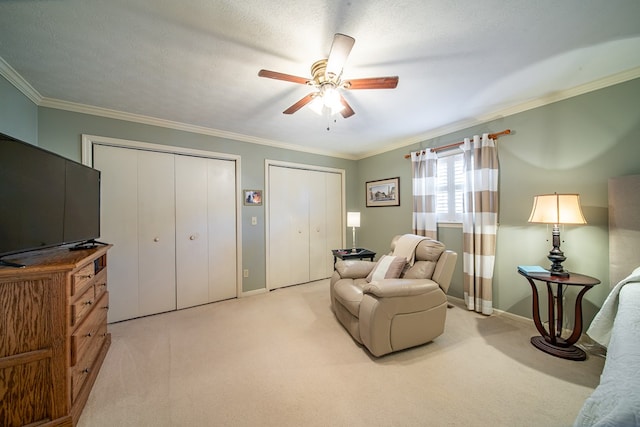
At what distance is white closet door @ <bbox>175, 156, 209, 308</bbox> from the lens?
287 cm

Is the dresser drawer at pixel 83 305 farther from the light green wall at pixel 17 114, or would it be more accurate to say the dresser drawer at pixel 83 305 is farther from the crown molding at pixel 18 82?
the crown molding at pixel 18 82

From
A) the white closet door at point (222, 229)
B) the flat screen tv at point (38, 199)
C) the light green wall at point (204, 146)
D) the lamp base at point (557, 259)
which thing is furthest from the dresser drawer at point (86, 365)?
the lamp base at point (557, 259)

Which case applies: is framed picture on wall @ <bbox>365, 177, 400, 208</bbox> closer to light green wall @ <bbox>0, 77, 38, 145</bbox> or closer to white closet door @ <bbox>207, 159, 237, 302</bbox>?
white closet door @ <bbox>207, 159, 237, 302</bbox>

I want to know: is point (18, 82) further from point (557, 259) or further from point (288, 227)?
point (557, 259)

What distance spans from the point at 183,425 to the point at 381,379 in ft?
4.14

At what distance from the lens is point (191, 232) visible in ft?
9.68

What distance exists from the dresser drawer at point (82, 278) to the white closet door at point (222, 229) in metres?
1.47

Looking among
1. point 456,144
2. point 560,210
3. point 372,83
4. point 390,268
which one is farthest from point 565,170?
point 372,83

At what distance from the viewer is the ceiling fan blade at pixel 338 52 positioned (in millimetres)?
1179

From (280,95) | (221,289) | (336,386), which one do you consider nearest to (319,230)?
(221,289)

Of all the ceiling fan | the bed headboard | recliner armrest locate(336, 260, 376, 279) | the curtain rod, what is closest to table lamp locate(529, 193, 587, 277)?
the bed headboard

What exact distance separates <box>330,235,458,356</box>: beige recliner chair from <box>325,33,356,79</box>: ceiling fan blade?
5.19 ft

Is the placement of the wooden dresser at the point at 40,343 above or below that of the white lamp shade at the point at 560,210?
below

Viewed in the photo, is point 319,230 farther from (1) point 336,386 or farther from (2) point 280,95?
(1) point 336,386
